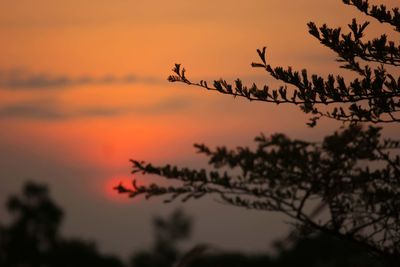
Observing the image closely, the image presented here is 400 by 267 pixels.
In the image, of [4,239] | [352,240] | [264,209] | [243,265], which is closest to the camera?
[352,240]

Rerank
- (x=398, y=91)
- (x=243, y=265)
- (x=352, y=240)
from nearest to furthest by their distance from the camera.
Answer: (x=398, y=91) → (x=352, y=240) → (x=243, y=265)

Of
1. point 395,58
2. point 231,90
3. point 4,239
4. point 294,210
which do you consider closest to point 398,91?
point 395,58

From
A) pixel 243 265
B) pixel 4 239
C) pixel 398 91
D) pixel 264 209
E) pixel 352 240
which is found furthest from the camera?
pixel 4 239

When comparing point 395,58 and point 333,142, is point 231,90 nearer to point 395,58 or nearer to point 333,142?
point 395,58

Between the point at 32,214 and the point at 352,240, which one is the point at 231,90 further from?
the point at 32,214

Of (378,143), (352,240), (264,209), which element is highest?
(378,143)

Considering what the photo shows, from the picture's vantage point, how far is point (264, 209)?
31.5 feet

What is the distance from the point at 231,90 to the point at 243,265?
839cm

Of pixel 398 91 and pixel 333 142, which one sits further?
pixel 333 142

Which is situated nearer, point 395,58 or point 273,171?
point 395,58

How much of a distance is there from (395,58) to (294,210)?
2348mm

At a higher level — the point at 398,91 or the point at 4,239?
the point at 4,239

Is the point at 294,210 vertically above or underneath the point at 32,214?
underneath

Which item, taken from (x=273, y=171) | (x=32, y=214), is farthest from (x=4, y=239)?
(x=273, y=171)
